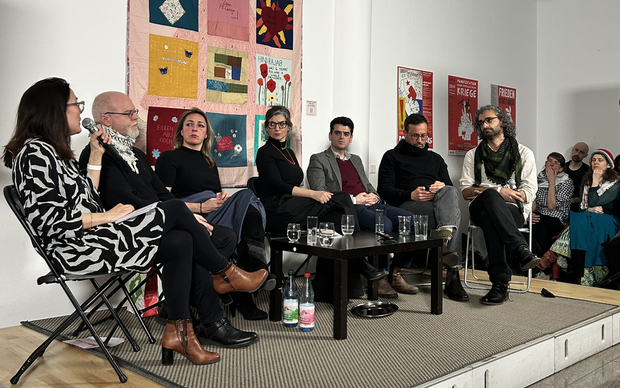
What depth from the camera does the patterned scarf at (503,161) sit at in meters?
4.12

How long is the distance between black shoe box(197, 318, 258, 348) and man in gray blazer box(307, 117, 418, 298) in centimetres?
145

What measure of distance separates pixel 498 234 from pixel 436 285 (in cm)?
65

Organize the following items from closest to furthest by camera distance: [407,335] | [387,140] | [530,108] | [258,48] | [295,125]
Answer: [407,335] < [258,48] < [295,125] < [387,140] < [530,108]

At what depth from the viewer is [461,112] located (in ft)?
18.6

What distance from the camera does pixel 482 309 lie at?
3.34m

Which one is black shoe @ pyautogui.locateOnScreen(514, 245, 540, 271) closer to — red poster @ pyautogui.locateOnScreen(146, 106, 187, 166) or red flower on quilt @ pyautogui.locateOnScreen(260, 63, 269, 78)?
red flower on quilt @ pyautogui.locateOnScreen(260, 63, 269, 78)

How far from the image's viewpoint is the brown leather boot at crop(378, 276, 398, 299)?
142 inches

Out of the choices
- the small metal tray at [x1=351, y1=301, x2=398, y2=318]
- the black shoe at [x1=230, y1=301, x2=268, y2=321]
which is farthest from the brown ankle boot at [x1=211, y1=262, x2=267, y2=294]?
the small metal tray at [x1=351, y1=301, x2=398, y2=318]

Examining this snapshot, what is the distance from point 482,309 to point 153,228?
6.83 ft

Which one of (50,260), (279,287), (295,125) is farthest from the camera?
(295,125)

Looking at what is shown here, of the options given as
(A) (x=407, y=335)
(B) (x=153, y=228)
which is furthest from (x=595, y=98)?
(B) (x=153, y=228)

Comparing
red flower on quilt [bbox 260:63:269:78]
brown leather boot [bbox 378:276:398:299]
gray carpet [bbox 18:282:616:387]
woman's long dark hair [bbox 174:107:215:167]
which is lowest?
gray carpet [bbox 18:282:616:387]

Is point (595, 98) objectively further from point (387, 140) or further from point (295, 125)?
point (295, 125)

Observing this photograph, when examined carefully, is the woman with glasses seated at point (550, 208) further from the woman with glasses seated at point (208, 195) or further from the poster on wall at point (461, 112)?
the woman with glasses seated at point (208, 195)
